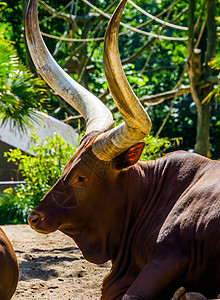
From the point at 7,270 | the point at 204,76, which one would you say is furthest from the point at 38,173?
the point at 7,270

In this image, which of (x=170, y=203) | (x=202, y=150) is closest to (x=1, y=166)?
(x=202, y=150)

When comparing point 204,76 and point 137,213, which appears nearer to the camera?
point 137,213

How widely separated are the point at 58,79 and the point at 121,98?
1.01 m

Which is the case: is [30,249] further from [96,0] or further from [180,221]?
[96,0]

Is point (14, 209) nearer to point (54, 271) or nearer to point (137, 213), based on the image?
Result: point (54, 271)

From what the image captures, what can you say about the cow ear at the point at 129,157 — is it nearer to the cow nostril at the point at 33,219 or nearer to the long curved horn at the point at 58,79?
the long curved horn at the point at 58,79

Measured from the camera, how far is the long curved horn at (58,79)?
11.0 feet

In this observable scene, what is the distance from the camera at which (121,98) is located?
8.39 ft

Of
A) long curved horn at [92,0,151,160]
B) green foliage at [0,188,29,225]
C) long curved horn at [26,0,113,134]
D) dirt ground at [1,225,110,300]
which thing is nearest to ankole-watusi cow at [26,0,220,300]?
long curved horn at [92,0,151,160]

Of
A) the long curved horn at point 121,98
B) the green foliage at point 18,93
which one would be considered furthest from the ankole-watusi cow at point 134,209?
the green foliage at point 18,93

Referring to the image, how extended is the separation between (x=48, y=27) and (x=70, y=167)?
13.5 metres

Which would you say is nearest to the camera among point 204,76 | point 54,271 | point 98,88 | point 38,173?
point 54,271

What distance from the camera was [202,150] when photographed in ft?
31.2

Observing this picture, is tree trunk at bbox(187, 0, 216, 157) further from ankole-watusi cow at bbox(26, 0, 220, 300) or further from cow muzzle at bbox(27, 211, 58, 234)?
cow muzzle at bbox(27, 211, 58, 234)
